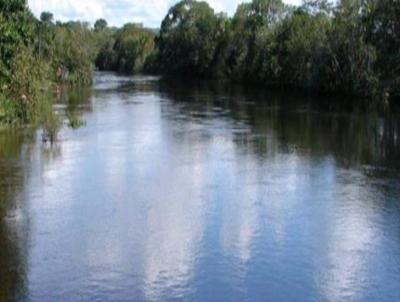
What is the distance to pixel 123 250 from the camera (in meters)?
20.5

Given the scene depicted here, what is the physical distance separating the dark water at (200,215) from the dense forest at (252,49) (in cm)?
605

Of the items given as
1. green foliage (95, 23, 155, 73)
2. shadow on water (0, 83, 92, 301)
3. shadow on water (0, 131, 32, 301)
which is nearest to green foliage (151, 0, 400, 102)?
green foliage (95, 23, 155, 73)

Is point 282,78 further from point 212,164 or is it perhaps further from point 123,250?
point 123,250

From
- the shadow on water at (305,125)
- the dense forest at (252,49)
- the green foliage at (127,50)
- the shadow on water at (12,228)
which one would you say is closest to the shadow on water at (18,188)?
the shadow on water at (12,228)

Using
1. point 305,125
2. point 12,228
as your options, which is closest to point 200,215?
point 12,228

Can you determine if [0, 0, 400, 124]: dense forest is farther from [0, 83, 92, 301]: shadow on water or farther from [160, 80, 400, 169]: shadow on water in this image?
[160, 80, 400, 169]: shadow on water

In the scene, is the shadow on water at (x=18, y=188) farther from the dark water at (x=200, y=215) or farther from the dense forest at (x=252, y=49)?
the dense forest at (x=252, y=49)

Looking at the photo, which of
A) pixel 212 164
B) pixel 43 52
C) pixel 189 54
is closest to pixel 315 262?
pixel 212 164

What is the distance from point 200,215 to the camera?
2412cm

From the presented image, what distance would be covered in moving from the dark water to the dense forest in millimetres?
6051

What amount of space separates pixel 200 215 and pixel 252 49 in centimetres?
7692

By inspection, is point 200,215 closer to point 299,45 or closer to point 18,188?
point 18,188

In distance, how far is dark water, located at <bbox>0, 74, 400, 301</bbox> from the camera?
59.0ft

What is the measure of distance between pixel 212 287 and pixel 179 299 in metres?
1.10
